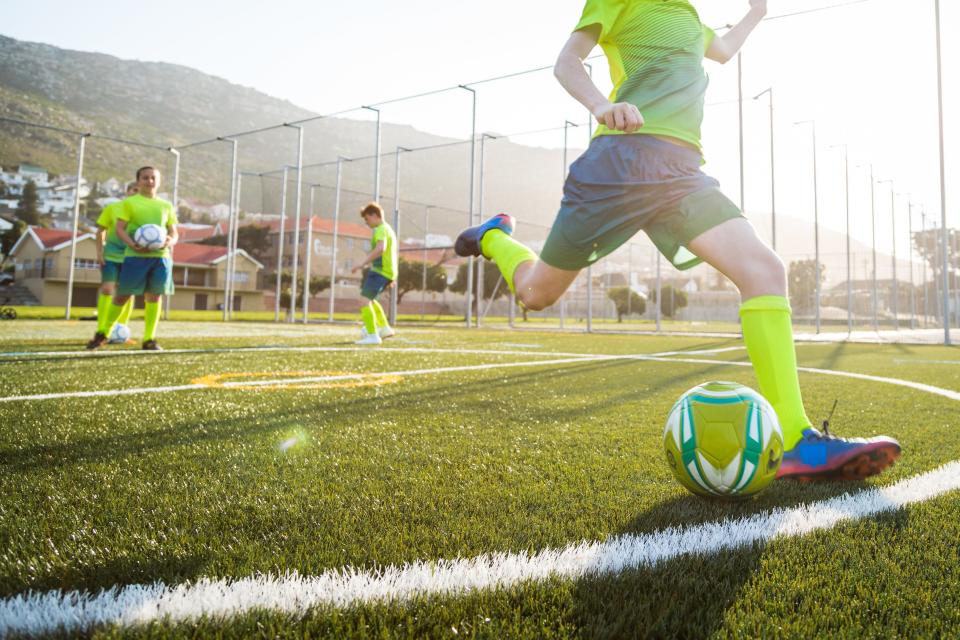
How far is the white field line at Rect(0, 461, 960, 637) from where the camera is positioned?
1.13 meters

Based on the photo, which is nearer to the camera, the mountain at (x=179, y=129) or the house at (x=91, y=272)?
the house at (x=91, y=272)

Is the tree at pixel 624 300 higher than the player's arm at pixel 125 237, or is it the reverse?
the tree at pixel 624 300

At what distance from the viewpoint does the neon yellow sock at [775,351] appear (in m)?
2.40

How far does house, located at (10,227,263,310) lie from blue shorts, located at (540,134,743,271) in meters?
52.9

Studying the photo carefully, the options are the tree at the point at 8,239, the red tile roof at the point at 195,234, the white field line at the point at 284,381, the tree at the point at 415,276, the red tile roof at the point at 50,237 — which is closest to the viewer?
the white field line at the point at 284,381

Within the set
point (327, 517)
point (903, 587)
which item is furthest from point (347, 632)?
point (903, 587)

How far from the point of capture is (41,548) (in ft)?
4.71

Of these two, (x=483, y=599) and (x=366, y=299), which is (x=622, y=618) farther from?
(x=366, y=299)

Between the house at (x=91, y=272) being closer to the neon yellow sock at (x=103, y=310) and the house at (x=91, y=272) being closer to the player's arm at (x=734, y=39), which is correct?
the neon yellow sock at (x=103, y=310)

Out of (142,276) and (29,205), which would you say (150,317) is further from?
(29,205)

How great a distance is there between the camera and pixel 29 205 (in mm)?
91125

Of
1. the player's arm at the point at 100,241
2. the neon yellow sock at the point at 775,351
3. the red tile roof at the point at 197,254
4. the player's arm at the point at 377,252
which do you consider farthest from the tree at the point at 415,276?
the neon yellow sock at the point at 775,351

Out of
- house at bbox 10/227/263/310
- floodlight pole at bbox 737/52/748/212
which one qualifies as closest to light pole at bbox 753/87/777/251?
floodlight pole at bbox 737/52/748/212

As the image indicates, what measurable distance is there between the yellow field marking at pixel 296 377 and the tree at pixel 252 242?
60258 mm
